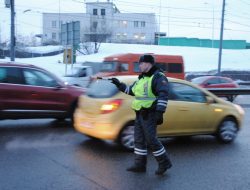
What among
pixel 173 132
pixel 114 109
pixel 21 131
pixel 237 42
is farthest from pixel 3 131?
pixel 237 42

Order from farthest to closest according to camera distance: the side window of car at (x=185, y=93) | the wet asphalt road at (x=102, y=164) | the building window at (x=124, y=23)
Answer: the building window at (x=124, y=23), the side window of car at (x=185, y=93), the wet asphalt road at (x=102, y=164)

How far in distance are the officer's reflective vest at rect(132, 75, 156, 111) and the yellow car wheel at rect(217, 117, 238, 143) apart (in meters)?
3.42

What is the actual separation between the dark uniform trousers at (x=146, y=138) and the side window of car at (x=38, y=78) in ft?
17.2

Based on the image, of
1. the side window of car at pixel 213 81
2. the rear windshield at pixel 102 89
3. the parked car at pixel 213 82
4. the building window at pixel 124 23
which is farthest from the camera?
the building window at pixel 124 23

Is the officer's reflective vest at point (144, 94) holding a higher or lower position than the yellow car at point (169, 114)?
higher

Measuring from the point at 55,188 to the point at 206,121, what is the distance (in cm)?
419

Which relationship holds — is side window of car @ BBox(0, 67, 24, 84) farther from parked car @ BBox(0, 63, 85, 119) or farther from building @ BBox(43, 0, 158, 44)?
building @ BBox(43, 0, 158, 44)

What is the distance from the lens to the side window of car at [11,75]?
1072cm

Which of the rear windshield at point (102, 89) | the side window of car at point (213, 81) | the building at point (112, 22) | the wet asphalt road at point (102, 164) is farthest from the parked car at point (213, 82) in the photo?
the building at point (112, 22)

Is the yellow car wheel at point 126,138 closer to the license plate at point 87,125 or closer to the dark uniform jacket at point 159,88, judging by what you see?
the license plate at point 87,125

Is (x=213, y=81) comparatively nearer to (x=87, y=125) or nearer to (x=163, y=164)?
(x=87, y=125)

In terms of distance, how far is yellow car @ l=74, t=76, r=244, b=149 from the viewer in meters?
7.96

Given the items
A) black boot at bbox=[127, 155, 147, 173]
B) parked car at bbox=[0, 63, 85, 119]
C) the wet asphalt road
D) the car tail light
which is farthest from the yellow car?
parked car at bbox=[0, 63, 85, 119]

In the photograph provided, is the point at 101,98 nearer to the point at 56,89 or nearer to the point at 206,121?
the point at 206,121
